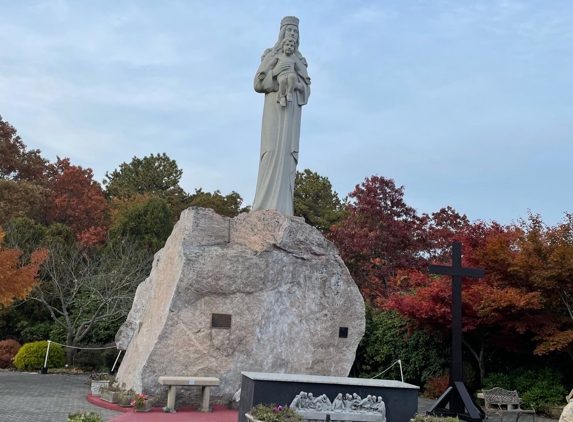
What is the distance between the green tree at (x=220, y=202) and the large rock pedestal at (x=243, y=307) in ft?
74.5

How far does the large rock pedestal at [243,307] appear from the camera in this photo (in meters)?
10.1

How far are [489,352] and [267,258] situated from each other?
7.18 metres

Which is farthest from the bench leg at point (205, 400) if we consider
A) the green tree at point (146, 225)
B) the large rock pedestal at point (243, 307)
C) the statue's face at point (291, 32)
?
the green tree at point (146, 225)

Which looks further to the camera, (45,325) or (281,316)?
(45,325)

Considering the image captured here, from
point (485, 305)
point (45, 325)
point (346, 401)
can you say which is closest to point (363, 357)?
point (485, 305)

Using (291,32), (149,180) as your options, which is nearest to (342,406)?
(291,32)

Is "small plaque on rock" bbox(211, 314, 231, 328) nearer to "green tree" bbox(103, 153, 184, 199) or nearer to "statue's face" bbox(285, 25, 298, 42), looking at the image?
"statue's face" bbox(285, 25, 298, 42)

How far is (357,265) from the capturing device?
22125mm

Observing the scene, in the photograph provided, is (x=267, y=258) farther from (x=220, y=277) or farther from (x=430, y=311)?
(x=430, y=311)

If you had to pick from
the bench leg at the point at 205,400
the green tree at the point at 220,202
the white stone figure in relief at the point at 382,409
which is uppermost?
the green tree at the point at 220,202

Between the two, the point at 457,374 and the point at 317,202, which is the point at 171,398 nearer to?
the point at 457,374

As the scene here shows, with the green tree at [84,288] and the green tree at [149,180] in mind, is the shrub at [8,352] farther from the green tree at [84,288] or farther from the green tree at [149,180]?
the green tree at [149,180]

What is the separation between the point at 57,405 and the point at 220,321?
350 cm

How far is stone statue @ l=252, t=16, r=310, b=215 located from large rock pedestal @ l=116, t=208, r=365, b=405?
1.07 m
